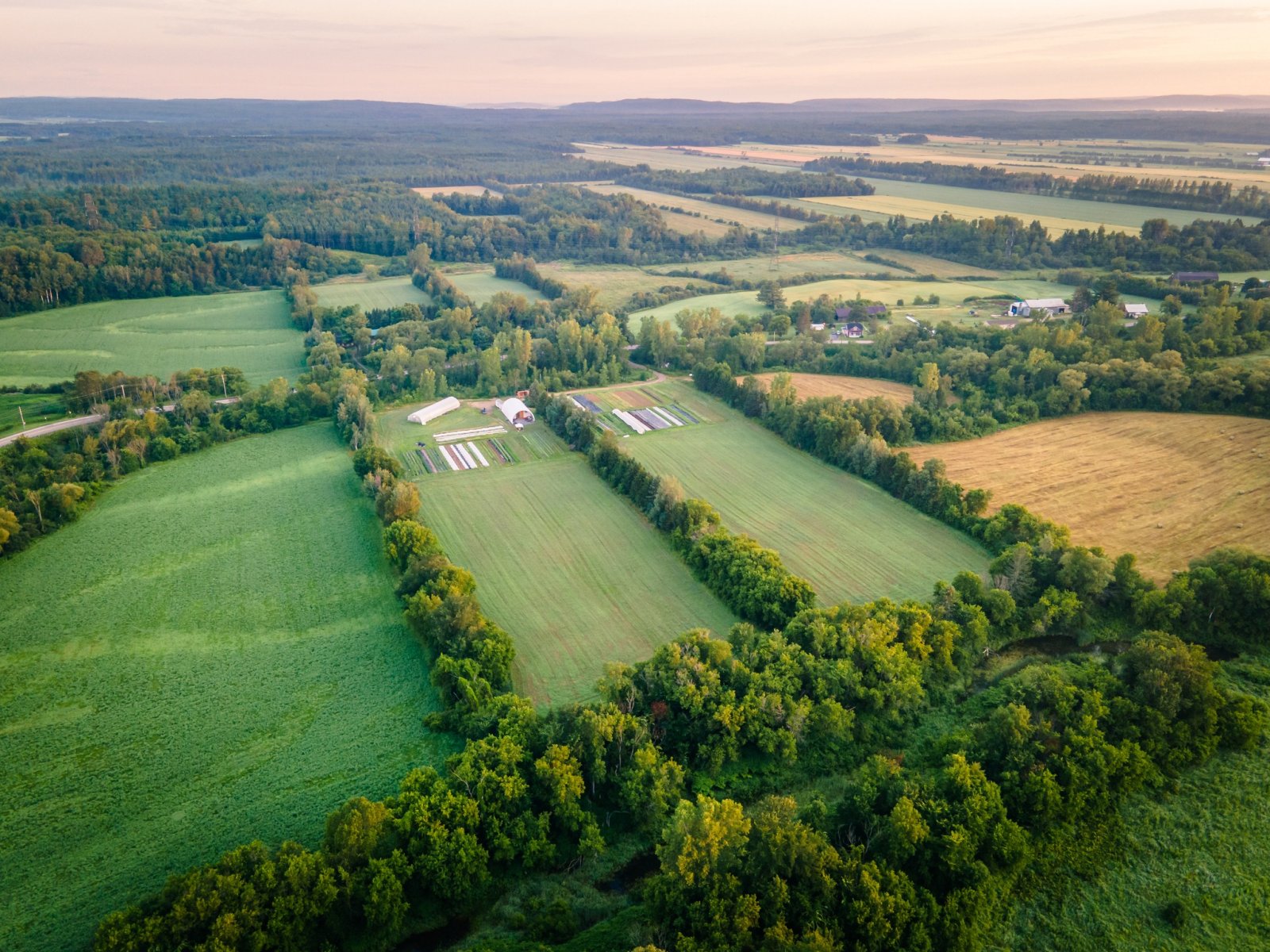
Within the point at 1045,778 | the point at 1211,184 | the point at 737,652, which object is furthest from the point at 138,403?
the point at 1211,184

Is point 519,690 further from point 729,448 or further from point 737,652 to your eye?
point 729,448

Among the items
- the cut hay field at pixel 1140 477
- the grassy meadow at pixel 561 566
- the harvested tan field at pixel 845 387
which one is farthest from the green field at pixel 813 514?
the harvested tan field at pixel 845 387

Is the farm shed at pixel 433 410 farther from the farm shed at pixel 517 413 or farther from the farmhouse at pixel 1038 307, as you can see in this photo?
the farmhouse at pixel 1038 307

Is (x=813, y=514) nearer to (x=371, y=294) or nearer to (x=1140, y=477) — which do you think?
(x=1140, y=477)

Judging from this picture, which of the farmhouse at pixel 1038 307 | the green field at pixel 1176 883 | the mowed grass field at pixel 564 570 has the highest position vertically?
the farmhouse at pixel 1038 307

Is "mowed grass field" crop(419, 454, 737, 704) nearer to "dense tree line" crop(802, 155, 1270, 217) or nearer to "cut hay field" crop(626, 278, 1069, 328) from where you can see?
"cut hay field" crop(626, 278, 1069, 328)

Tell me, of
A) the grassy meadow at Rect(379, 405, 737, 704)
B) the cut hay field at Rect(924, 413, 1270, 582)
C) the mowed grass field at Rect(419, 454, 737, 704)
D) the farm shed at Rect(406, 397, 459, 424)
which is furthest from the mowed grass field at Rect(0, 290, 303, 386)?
the cut hay field at Rect(924, 413, 1270, 582)
